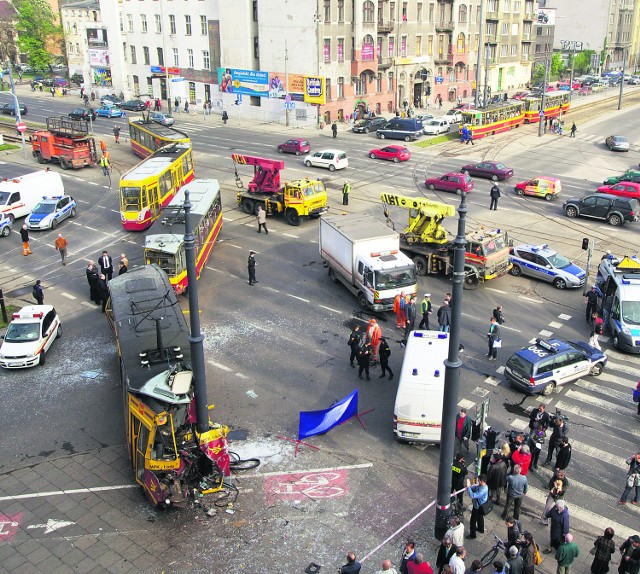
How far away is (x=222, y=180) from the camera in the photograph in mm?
48375

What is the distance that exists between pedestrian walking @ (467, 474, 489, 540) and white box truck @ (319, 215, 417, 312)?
462 inches

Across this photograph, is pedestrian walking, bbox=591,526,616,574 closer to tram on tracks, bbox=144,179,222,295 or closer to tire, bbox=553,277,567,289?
tire, bbox=553,277,567,289

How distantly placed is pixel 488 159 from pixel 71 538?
47117mm

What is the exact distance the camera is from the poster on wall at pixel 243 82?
73938 mm

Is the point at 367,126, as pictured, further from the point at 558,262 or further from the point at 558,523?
the point at 558,523

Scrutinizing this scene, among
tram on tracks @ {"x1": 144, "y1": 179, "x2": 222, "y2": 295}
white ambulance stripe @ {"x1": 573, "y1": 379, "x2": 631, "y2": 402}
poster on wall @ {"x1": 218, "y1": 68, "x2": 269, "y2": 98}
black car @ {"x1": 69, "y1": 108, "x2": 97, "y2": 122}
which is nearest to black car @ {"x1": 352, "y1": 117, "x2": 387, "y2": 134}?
poster on wall @ {"x1": 218, "y1": 68, "x2": 269, "y2": 98}

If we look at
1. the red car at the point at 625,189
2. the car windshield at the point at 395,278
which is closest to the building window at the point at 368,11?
the red car at the point at 625,189

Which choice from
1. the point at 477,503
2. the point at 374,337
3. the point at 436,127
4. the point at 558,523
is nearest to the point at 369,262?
the point at 374,337

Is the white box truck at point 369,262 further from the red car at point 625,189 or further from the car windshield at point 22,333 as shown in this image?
the red car at point 625,189

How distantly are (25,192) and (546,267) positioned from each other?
28786mm

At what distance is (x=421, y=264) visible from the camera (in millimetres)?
31438

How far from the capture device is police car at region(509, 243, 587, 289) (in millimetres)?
29984

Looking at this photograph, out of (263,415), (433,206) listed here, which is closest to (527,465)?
(263,415)

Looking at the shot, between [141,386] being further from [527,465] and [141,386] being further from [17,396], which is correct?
[527,465]
